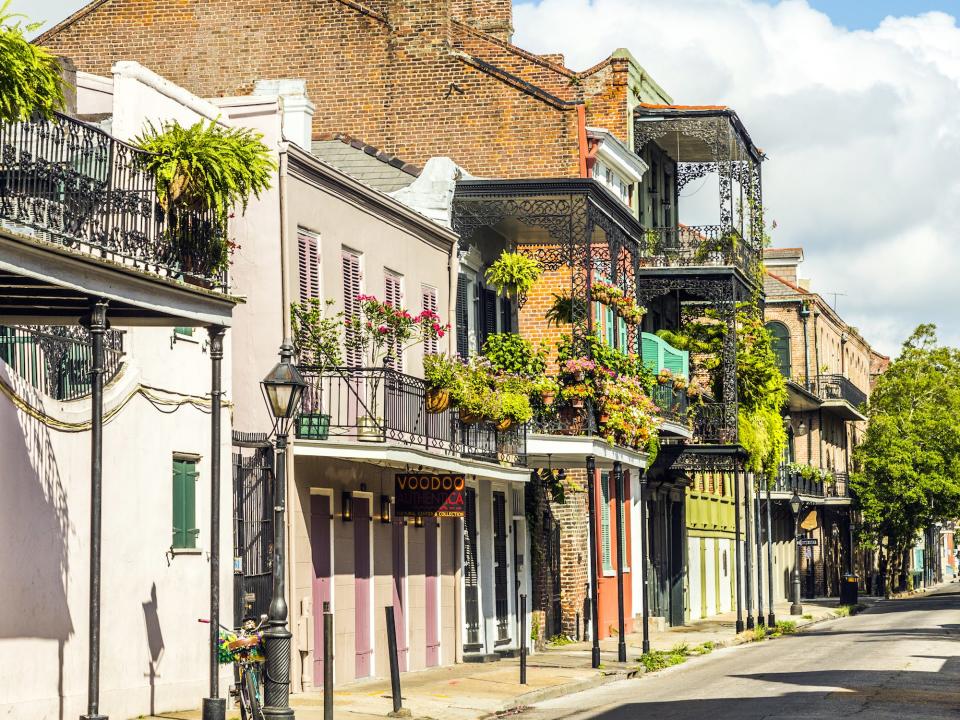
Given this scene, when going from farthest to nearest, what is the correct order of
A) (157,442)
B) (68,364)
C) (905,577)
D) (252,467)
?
(905,577)
(252,467)
(157,442)
(68,364)

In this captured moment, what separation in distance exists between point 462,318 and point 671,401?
7650 millimetres

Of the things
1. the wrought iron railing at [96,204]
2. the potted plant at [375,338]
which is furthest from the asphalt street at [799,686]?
the wrought iron railing at [96,204]

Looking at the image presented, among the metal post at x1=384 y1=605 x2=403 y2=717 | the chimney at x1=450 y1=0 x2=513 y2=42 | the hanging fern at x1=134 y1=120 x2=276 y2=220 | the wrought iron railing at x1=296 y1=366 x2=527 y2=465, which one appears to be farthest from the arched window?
the hanging fern at x1=134 y1=120 x2=276 y2=220

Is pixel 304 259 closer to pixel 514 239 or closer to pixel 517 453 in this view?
pixel 517 453

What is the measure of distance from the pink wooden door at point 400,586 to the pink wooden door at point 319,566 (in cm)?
240

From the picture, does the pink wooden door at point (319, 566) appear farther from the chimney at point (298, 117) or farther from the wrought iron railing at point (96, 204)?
the wrought iron railing at point (96, 204)

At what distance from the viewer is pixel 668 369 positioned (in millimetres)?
34219

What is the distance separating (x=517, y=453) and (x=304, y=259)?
624cm

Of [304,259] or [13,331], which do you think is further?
[304,259]

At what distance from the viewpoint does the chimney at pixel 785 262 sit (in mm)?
69625

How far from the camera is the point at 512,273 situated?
2667 cm

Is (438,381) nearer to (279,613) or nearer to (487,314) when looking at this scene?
(487,314)

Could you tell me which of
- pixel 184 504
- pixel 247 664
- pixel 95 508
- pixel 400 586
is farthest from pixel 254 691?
pixel 400 586

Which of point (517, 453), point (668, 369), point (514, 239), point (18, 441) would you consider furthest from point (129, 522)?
point (668, 369)
